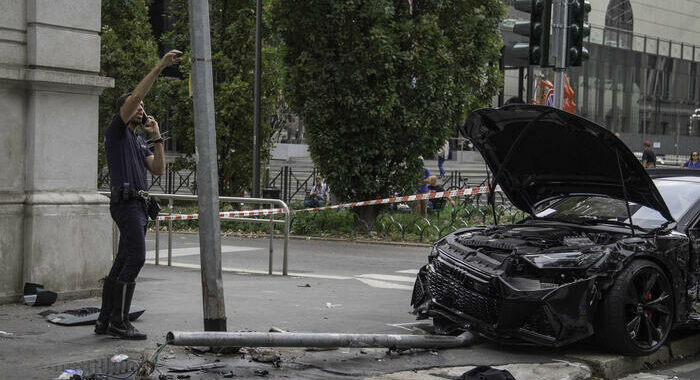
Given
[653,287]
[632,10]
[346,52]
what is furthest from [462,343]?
[632,10]

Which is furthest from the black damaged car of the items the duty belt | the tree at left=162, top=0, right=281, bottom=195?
the tree at left=162, top=0, right=281, bottom=195

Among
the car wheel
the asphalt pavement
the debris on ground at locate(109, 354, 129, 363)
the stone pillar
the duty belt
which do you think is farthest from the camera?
the stone pillar

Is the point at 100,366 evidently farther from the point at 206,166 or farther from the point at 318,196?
the point at 318,196

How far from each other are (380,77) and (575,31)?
730 cm

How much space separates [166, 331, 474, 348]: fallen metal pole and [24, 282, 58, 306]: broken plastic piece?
280 centimetres

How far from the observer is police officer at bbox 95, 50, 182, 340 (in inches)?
283

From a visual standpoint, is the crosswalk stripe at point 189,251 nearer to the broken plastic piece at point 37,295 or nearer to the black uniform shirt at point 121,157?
the broken plastic piece at point 37,295

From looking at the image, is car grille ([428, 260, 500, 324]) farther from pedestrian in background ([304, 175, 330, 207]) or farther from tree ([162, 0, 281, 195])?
tree ([162, 0, 281, 195])

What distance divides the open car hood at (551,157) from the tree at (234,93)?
56.1ft

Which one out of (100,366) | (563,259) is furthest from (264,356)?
(563,259)

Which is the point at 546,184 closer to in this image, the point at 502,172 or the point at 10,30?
the point at 502,172

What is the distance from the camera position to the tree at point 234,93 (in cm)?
2567

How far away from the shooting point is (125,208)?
→ 7191 millimetres

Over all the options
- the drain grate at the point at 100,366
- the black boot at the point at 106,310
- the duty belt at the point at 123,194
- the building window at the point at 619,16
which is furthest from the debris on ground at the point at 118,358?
the building window at the point at 619,16
